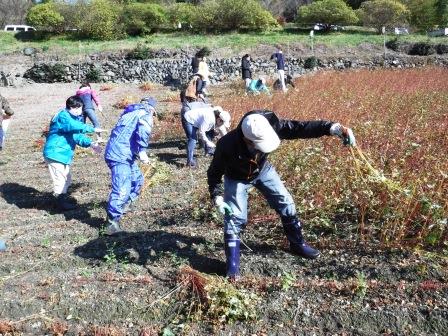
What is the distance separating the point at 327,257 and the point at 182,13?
24302 mm

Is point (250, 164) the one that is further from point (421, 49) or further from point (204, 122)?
point (421, 49)

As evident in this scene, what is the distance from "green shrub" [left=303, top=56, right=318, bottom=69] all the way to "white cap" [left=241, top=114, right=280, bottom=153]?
18.2 m

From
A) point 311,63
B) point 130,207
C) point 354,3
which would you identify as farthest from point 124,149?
point 354,3

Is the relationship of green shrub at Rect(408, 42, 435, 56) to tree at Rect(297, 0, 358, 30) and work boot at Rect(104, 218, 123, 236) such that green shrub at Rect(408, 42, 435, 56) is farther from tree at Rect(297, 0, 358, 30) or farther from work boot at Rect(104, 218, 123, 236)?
work boot at Rect(104, 218, 123, 236)

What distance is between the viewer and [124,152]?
4.87 m

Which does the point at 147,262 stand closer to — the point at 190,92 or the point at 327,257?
the point at 327,257

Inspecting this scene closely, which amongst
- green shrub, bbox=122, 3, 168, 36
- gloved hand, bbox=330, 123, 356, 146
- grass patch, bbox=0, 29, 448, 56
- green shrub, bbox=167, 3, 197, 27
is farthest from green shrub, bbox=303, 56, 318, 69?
gloved hand, bbox=330, 123, 356, 146

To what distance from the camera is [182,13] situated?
26219 mm

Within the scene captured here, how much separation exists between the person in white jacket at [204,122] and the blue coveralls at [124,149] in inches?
65.7

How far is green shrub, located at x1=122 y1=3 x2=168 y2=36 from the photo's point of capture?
972 inches

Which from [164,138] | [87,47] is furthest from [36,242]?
[87,47]

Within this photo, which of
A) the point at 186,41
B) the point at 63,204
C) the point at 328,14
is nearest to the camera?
the point at 63,204

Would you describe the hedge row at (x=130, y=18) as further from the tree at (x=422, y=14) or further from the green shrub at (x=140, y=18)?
the tree at (x=422, y=14)

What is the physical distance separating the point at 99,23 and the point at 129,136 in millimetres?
20819
